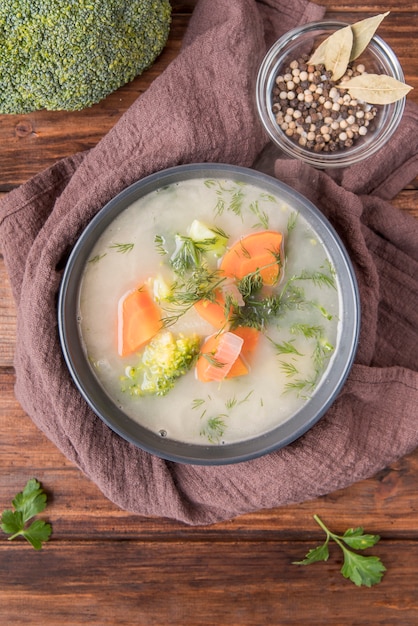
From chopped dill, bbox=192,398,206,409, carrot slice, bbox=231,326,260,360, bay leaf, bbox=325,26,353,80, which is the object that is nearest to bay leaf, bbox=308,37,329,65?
bay leaf, bbox=325,26,353,80

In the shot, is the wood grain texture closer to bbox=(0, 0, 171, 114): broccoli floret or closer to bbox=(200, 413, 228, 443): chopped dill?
bbox=(200, 413, 228, 443): chopped dill

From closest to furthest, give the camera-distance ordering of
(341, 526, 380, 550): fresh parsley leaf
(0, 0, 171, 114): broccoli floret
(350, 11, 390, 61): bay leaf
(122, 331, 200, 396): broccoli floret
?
(122, 331, 200, 396): broccoli floret, (0, 0, 171, 114): broccoli floret, (350, 11, 390, 61): bay leaf, (341, 526, 380, 550): fresh parsley leaf

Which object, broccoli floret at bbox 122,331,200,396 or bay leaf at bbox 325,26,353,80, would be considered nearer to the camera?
broccoli floret at bbox 122,331,200,396

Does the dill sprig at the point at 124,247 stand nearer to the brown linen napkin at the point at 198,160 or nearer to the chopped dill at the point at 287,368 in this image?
the brown linen napkin at the point at 198,160

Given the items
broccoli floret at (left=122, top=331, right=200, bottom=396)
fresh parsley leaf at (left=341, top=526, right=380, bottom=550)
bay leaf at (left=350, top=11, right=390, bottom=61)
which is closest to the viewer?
broccoli floret at (left=122, top=331, right=200, bottom=396)

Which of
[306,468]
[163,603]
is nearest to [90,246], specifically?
[306,468]
